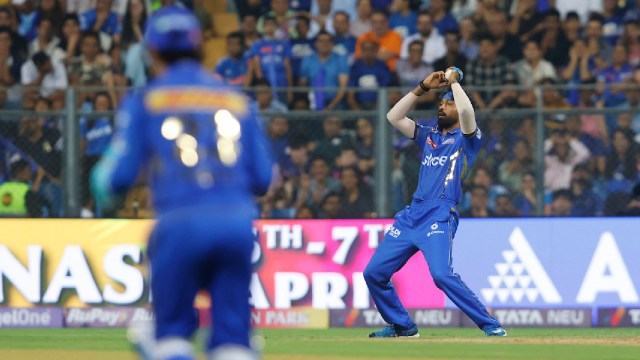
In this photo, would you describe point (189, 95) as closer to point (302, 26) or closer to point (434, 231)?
point (434, 231)

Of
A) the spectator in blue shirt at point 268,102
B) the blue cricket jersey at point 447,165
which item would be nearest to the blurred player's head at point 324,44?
the spectator in blue shirt at point 268,102

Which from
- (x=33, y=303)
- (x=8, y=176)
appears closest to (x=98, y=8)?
(x=8, y=176)

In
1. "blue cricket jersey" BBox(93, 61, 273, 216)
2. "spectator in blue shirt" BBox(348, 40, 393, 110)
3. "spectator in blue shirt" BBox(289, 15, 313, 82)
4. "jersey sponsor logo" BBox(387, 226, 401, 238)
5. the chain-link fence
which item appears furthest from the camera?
"spectator in blue shirt" BBox(289, 15, 313, 82)

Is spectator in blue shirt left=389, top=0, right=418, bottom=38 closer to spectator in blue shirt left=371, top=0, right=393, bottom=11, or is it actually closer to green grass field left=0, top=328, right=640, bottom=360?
spectator in blue shirt left=371, top=0, right=393, bottom=11

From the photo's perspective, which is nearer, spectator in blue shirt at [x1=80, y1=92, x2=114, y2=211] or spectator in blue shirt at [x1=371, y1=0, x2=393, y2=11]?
spectator in blue shirt at [x1=80, y1=92, x2=114, y2=211]

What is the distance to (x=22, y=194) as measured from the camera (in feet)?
54.1

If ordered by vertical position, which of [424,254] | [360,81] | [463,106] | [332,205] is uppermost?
[360,81]

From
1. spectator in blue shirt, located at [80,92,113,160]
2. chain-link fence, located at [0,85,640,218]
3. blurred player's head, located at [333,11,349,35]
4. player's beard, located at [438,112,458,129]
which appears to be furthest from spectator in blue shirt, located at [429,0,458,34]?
player's beard, located at [438,112,458,129]

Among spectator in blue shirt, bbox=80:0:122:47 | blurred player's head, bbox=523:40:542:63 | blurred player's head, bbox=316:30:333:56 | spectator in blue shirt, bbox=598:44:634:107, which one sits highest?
spectator in blue shirt, bbox=80:0:122:47

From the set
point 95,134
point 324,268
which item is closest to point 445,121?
point 324,268

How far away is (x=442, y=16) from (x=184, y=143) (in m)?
13.9

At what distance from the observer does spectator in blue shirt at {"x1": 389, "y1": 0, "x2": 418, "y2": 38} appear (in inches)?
768

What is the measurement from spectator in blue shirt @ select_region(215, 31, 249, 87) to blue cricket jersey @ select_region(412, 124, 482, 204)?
6.52 metres

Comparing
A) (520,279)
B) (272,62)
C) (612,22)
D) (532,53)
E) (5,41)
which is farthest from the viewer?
(5,41)
